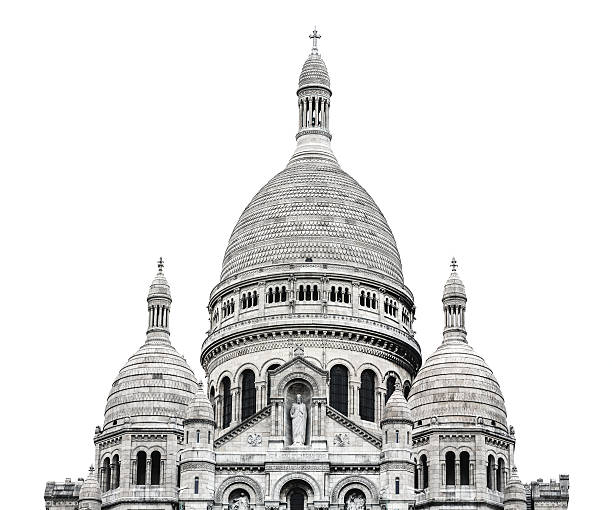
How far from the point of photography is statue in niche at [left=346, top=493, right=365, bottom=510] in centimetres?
10450

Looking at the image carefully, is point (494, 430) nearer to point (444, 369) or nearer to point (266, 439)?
point (444, 369)

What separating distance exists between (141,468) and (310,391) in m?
10.6

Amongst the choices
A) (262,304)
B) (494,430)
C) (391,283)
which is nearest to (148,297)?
(262,304)

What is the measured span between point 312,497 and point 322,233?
74.2 ft

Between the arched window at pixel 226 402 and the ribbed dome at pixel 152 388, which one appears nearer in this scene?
the ribbed dome at pixel 152 388

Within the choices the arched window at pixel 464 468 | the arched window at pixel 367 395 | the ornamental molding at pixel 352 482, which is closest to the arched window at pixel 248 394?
the arched window at pixel 367 395

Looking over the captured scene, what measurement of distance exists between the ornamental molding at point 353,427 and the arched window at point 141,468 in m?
10.8

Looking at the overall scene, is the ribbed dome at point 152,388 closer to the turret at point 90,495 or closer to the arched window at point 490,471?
the turret at point 90,495

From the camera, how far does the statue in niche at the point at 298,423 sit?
106125 millimetres

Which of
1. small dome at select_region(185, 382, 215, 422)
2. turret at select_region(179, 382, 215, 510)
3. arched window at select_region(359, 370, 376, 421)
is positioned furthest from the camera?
arched window at select_region(359, 370, 376, 421)

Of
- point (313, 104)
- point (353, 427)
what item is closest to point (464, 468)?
point (353, 427)

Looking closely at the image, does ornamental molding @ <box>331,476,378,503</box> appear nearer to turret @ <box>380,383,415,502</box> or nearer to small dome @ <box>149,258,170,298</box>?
turret @ <box>380,383,415,502</box>

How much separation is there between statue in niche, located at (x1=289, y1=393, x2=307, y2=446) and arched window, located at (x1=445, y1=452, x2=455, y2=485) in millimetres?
8439

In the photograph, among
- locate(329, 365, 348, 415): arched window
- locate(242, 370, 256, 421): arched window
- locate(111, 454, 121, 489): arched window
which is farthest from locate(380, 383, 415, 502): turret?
locate(111, 454, 121, 489): arched window
